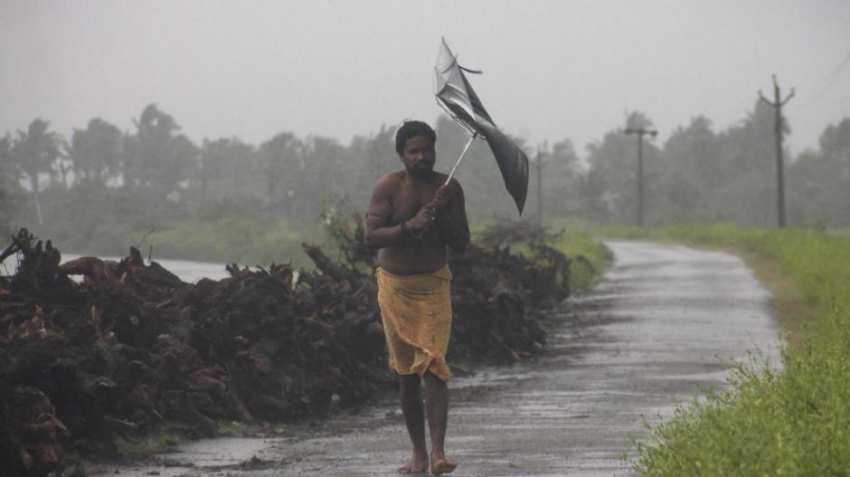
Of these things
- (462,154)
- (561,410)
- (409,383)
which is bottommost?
(561,410)

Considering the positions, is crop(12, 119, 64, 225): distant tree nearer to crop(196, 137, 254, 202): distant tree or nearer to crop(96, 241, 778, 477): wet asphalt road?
crop(96, 241, 778, 477): wet asphalt road

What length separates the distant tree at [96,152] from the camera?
26203 millimetres

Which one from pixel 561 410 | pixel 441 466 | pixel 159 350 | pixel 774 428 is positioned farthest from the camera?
pixel 561 410

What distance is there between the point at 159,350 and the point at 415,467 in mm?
3247

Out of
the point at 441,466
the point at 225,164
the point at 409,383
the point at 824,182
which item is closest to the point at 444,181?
the point at 409,383

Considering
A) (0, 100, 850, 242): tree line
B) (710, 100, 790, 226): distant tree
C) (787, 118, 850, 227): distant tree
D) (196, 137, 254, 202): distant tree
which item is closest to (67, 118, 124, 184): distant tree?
(0, 100, 850, 242): tree line

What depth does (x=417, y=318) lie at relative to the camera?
934 centimetres

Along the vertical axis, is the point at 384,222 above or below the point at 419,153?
below

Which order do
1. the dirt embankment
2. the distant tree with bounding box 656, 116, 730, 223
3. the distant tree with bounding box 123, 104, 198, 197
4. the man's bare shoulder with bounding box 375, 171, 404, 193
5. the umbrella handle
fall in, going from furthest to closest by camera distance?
the distant tree with bounding box 656, 116, 730, 223
the distant tree with bounding box 123, 104, 198, 197
the dirt embankment
the man's bare shoulder with bounding box 375, 171, 404, 193
the umbrella handle

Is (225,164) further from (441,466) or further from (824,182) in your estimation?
(441,466)

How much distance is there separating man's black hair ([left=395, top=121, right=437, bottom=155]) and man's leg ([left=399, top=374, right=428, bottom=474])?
1390 millimetres

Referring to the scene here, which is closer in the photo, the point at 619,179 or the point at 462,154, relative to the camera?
the point at 462,154

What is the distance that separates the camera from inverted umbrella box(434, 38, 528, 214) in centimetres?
895

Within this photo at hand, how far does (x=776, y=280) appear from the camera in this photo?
117ft
